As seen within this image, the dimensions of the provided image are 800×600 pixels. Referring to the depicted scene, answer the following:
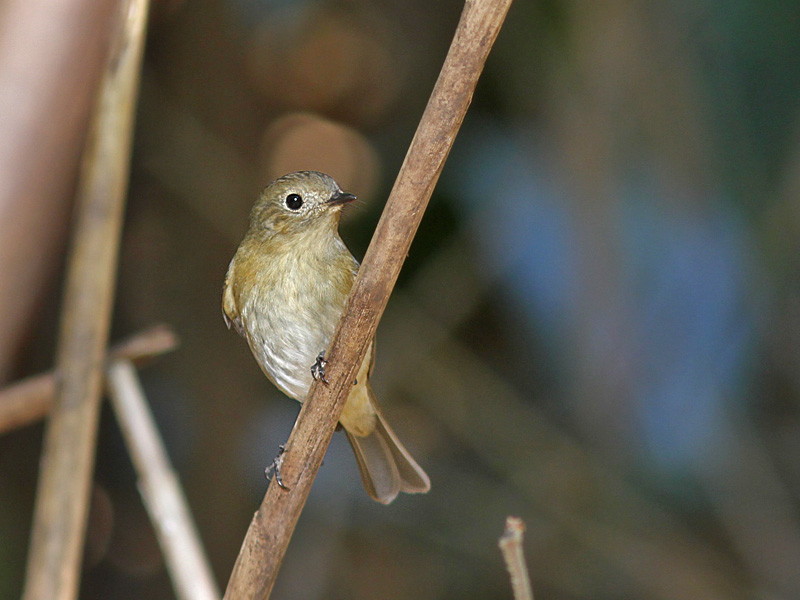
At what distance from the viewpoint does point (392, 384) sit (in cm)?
410

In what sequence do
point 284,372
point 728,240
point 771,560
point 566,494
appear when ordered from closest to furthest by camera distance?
point 284,372, point 728,240, point 771,560, point 566,494

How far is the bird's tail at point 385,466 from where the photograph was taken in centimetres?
269

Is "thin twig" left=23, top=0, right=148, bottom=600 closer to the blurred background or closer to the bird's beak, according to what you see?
the blurred background

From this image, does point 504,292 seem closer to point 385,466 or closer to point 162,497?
point 385,466

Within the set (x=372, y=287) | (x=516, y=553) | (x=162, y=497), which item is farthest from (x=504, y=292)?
(x=516, y=553)

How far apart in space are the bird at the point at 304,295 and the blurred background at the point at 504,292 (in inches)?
22.7

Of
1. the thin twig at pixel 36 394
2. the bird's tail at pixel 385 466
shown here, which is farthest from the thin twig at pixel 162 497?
the bird's tail at pixel 385 466

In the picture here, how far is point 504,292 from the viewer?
3.98m

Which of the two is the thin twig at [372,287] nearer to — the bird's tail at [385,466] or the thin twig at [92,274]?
the thin twig at [92,274]

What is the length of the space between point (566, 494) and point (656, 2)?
187 centimetres

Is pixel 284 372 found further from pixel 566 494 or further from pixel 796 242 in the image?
pixel 796 242

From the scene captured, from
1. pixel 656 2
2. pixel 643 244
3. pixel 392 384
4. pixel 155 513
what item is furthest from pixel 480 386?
pixel 155 513

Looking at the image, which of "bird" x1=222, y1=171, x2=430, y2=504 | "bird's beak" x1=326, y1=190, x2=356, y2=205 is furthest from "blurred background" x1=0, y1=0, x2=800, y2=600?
"bird's beak" x1=326, y1=190, x2=356, y2=205

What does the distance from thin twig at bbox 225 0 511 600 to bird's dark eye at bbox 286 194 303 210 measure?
117cm
